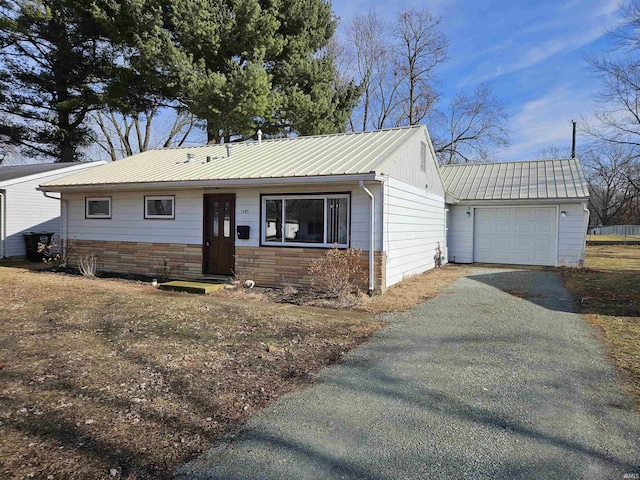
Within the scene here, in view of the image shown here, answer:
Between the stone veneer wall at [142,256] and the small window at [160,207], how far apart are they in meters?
0.79

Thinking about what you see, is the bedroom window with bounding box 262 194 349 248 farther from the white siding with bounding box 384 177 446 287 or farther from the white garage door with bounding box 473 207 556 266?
the white garage door with bounding box 473 207 556 266

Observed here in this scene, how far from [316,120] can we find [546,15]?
9.75 m

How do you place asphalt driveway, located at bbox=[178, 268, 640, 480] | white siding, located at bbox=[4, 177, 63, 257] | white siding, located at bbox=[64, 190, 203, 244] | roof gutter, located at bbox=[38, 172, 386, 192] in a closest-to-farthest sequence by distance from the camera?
1. asphalt driveway, located at bbox=[178, 268, 640, 480]
2. roof gutter, located at bbox=[38, 172, 386, 192]
3. white siding, located at bbox=[64, 190, 203, 244]
4. white siding, located at bbox=[4, 177, 63, 257]

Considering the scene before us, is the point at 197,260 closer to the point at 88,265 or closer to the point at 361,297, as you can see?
the point at 88,265

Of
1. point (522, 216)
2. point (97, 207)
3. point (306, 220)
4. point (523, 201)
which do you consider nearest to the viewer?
point (306, 220)

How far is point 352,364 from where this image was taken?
4590mm

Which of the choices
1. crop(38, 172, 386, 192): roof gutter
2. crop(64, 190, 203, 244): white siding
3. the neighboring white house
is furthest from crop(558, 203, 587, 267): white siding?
the neighboring white house

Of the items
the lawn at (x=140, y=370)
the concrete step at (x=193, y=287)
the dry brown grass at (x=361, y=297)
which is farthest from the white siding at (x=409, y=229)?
the concrete step at (x=193, y=287)

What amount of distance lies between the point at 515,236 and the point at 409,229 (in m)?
6.68

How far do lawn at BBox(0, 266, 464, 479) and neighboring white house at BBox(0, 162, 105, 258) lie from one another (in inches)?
374

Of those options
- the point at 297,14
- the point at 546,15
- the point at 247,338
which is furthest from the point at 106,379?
the point at 297,14

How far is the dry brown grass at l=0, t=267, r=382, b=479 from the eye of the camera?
2.77m

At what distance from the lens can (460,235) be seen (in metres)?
16.0

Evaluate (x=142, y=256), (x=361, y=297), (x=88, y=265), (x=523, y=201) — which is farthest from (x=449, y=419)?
(x=523, y=201)
